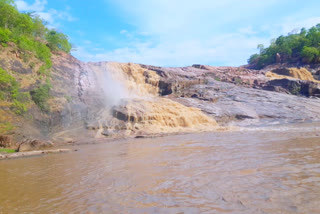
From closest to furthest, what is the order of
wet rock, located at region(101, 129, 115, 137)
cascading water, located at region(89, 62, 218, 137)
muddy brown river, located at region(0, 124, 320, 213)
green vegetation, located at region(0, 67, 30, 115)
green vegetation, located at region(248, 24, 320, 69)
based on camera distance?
1. muddy brown river, located at region(0, 124, 320, 213)
2. green vegetation, located at region(0, 67, 30, 115)
3. wet rock, located at region(101, 129, 115, 137)
4. cascading water, located at region(89, 62, 218, 137)
5. green vegetation, located at region(248, 24, 320, 69)

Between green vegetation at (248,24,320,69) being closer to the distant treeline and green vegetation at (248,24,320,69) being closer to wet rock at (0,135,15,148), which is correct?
the distant treeline

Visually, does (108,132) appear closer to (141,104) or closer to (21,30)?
(141,104)

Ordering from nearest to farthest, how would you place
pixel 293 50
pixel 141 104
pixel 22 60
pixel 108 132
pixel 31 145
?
pixel 31 145 → pixel 108 132 → pixel 22 60 → pixel 141 104 → pixel 293 50

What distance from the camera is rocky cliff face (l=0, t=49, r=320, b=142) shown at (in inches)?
657

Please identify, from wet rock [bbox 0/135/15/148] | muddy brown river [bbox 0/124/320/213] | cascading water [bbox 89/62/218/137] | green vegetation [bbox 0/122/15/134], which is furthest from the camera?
cascading water [bbox 89/62/218/137]

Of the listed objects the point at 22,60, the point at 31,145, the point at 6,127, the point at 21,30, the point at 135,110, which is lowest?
the point at 31,145

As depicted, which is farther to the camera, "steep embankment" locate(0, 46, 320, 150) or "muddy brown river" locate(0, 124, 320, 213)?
"steep embankment" locate(0, 46, 320, 150)

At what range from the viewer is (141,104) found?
1997cm

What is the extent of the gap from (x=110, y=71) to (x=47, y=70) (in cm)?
767

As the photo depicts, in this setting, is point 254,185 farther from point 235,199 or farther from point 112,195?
point 112,195

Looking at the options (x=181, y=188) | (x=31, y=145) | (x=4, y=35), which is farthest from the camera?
(x=4, y=35)

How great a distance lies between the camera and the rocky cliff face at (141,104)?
16.7 meters

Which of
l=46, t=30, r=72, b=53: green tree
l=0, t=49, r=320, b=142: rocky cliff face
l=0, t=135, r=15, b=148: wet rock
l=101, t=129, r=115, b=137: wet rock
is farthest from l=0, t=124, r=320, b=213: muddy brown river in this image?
l=46, t=30, r=72, b=53: green tree

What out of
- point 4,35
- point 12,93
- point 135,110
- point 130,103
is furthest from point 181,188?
point 4,35
